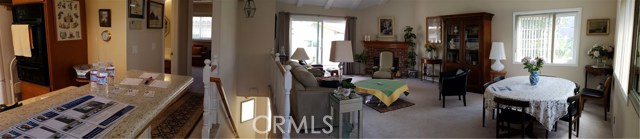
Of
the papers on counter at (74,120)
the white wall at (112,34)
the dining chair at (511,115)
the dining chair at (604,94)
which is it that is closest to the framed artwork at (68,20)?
the white wall at (112,34)

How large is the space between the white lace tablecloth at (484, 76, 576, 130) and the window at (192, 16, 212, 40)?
28.0ft

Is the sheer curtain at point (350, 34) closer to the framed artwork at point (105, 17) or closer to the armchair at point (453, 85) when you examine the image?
the armchair at point (453, 85)

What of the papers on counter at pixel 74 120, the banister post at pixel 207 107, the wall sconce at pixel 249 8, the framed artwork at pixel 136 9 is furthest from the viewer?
the wall sconce at pixel 249 8

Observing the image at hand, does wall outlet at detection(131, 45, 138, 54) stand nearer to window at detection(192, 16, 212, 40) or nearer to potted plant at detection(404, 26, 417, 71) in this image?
window at detection(192, 16, 212, 40)

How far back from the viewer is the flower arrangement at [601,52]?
18.4 feet

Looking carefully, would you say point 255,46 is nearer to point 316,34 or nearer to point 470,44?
point 316,34

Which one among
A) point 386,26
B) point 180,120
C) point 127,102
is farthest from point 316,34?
point 127,102

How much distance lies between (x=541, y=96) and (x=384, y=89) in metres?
2.20

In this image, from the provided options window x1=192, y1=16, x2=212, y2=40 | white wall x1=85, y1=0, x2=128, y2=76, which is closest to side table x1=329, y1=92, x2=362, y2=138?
white wall x1=85, y1=0, x2=128, y2=76

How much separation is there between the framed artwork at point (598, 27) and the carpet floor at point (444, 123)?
4.06 feet

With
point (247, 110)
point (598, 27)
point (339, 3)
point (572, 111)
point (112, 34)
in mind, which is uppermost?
point (339, 3)

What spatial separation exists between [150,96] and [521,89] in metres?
4.15

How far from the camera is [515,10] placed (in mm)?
7008

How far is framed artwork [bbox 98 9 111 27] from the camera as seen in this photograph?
13.2 feet
